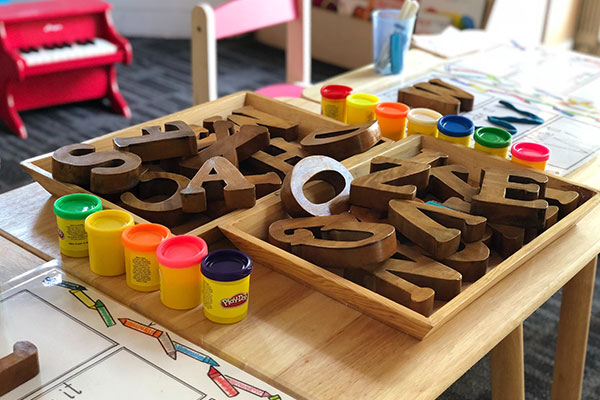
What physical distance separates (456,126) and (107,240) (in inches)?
27.1

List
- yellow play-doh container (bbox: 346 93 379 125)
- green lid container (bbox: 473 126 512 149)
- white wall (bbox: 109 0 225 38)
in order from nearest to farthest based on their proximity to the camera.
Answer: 1. green lid container (bbox: 473 126 512 149)
2. yellow play-doh container (bbox: 346 93 379 125)
3. white wall (bbox: 109 0 225 38)

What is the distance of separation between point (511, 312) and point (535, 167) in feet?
1.34

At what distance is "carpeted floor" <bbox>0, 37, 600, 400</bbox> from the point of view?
178cm

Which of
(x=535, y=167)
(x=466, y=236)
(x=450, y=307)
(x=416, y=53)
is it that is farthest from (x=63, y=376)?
(x=416, y=53)

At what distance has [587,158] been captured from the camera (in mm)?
1331

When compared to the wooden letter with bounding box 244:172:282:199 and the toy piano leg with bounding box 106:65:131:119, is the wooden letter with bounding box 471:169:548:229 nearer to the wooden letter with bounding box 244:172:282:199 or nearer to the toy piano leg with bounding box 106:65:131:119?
the wooden letter with bounding box 244:172:282:199

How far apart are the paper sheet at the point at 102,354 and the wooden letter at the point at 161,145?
0.28m

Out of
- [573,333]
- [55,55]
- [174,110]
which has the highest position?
[55,55]

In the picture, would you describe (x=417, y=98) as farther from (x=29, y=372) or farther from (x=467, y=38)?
(x=29, y=372)

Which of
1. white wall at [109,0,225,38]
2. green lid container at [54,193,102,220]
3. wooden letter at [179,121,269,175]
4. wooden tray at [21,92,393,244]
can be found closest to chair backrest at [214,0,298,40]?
wooden tray at [21,92,393,244]

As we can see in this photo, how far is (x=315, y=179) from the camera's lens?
1.11m

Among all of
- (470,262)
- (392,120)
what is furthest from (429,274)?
(392,120)

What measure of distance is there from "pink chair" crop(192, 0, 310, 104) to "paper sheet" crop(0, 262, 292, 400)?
Answer: 922mm

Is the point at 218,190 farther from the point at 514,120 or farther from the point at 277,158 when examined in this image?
the point at 514,120
